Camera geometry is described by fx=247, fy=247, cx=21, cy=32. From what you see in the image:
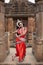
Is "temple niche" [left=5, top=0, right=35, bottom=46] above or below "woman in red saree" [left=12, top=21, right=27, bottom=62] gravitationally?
above

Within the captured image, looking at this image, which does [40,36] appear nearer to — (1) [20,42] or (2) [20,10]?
(1) [20,42]

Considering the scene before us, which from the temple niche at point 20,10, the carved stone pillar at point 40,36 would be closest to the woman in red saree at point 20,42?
the carved stone pillar at point 40,36

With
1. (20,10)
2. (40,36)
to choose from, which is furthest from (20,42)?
(20,10)

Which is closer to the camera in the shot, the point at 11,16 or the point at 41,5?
the point at 41,5

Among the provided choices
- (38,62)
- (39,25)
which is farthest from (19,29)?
(38,62)

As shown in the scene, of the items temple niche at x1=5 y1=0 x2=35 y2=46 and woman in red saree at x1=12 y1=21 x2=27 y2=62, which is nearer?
woman in red saree at x1=12 y1=21 x2=27 y2=62

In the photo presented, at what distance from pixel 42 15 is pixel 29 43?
7.76 meters

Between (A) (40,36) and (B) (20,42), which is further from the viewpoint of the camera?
(B) (20,42)

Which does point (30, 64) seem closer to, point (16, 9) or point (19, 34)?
point (19, 34)

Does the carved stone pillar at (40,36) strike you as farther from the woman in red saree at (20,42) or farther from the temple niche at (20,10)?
the temple niche at (20,10)

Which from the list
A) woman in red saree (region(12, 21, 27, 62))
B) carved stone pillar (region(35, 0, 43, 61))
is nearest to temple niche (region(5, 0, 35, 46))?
woman in red saree (region(12, 21, 27, 62))

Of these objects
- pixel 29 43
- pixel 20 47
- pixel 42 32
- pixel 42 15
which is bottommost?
pixel 29 43

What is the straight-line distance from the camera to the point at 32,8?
1842 centimetres

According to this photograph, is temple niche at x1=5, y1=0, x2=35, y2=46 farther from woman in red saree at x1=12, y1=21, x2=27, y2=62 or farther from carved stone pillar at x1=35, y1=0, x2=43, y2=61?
carved stone pillar at x1=35, y1=0, x2=43, y2=61
